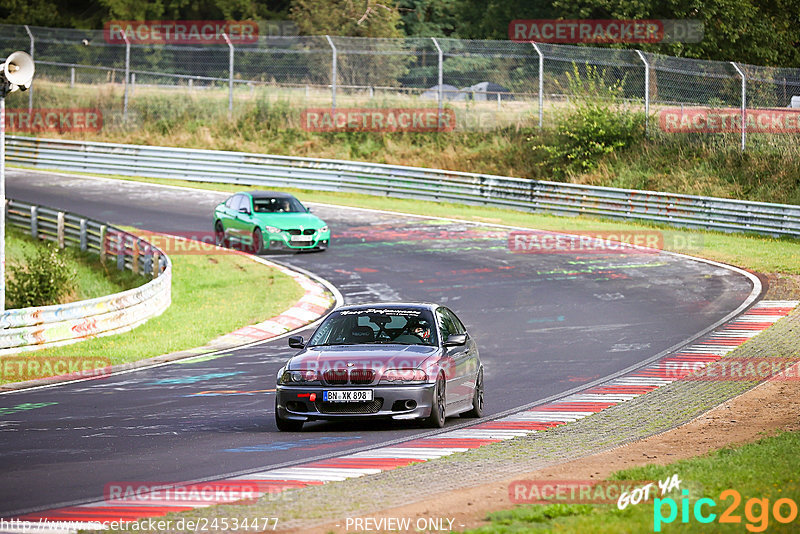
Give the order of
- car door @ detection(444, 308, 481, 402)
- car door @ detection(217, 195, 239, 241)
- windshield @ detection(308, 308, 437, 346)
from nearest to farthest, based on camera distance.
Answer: windshield @ detection(308, 308, 437, 346)
car door @ detection(444, 308, 481, 402)
car door @ detection(217, 195, 239, 241)

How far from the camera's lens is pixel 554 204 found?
3488 cm

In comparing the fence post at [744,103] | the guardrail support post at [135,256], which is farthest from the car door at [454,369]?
the fence post at [744,103]

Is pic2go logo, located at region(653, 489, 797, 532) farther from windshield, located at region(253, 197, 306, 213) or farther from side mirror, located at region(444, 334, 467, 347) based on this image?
windshield, located at region(253, 197, 306, 213)

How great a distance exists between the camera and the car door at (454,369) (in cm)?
1198

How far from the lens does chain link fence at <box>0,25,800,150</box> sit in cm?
3431

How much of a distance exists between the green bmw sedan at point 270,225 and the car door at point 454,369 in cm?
1531

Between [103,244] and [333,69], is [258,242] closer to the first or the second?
[103,244]

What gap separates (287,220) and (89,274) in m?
5.05

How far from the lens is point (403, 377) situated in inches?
451

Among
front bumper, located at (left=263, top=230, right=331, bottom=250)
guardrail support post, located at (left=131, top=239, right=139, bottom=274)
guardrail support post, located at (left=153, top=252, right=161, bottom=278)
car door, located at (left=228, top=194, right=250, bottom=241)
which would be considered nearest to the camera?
guardrail support post, located at (left=153, top=252, right=161, bottom=278)

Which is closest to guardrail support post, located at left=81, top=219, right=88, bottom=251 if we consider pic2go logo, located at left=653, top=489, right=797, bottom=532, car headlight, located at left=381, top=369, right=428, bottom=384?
car headlight, located at left=381, top=369, right=428, bottom=384

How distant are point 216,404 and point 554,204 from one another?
22.5 metres

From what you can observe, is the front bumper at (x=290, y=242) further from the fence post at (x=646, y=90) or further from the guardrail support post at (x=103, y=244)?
the fence post at (x=646, y=90)

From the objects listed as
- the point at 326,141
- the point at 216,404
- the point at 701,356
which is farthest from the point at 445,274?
the point at 326,141
